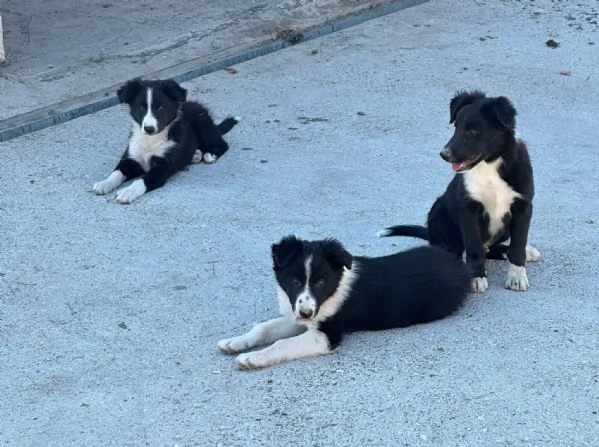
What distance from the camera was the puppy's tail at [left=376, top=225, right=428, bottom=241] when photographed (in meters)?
6.22

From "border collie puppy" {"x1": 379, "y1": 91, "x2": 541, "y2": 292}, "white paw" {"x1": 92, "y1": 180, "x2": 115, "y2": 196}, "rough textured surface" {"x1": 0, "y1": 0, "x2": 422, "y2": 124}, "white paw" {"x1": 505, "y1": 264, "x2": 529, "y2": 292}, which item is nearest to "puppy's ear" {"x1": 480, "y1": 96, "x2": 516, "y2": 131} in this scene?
"border collie puppy" {"x1": 379, "y1": 91, "x2": 541, "y2": 292}

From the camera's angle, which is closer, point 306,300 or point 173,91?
point 306,300

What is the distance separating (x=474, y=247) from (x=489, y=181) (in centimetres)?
36

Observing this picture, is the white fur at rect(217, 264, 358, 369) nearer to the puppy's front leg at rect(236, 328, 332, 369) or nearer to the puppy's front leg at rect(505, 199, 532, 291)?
the puppy's front leg at rect(236, 328, 332, 369)

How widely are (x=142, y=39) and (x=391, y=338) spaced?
18.0 ft

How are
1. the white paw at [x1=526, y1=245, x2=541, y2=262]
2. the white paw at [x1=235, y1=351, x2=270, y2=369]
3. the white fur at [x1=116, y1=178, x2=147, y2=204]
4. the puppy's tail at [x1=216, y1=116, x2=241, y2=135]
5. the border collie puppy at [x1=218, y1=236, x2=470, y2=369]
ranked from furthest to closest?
the puppy's tail at [x1=216, y1=116, x2=241, y2=135] → the white fur at [x1=116, y1=178, x2=147, y2=204] → the white paw at [x1=526, y1=245, x2=541, y2=262] → the border collie puppy at [x1=218, y1=236, x2=470, y2=369] → the white paw at [x1=235, y1=351, x2=270, y2=369]

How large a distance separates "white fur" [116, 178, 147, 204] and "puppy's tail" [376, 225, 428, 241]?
173 centimetres

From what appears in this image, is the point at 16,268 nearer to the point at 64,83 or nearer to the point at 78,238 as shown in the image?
the point at 78,238

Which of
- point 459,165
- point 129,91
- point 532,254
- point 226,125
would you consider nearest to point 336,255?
point 459,165

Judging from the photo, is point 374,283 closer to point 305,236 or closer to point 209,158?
point 305,236

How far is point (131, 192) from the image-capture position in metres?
7.00

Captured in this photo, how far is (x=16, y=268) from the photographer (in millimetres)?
6047

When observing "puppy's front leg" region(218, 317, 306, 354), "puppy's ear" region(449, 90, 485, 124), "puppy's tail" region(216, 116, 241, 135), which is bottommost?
"puppy's tail" region(216, 116, 241, 135)

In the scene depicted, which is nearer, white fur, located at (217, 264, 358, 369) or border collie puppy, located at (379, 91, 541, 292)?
white fur, located at (217, 264, 358, 369)
